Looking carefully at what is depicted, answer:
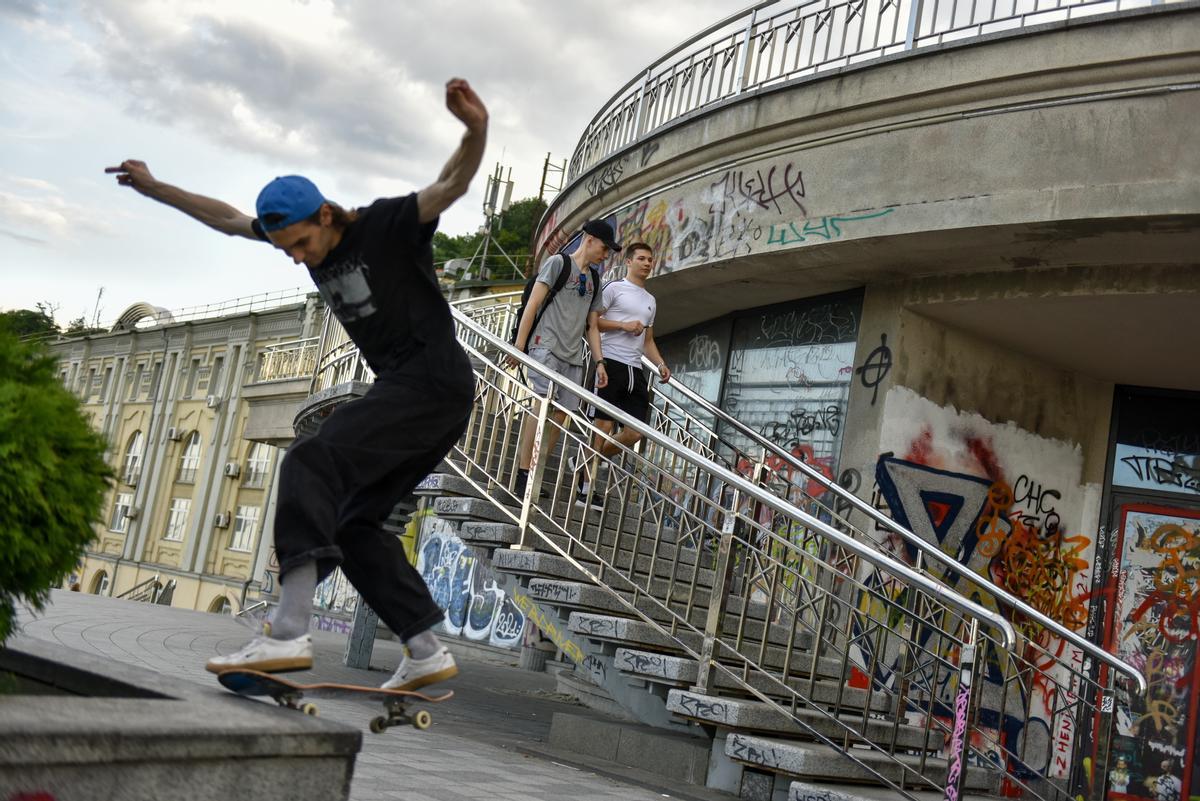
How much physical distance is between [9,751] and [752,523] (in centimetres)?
451

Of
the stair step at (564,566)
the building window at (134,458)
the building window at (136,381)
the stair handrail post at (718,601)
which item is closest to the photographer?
the stair handrail post at (718,601)

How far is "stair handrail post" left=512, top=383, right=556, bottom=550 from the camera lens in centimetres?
761

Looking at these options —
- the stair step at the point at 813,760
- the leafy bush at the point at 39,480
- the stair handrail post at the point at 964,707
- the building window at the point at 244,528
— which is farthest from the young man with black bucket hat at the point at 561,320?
the building window at the point at 244,528

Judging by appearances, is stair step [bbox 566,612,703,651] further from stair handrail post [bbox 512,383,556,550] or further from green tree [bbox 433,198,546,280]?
green tree [bbox 433,198,546,280]

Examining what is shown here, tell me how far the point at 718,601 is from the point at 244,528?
3430 cm

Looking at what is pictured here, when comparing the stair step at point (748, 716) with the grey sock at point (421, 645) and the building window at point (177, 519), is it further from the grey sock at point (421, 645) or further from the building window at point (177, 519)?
the building window at point (177, 519)

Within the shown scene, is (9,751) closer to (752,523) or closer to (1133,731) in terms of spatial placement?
(752,523)

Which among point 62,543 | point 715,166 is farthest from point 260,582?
point 62,543

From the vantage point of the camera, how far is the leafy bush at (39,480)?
9.40 ft

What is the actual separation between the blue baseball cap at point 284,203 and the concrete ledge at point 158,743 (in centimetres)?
149

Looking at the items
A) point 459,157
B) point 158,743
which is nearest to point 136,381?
point 459,157

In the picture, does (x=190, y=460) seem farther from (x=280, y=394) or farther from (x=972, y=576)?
(x=972, y=576)

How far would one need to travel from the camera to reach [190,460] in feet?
142

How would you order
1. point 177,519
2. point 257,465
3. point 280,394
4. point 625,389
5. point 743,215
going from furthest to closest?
point 177,519
point 257,465
point 280,394
point 743,215
point 625,389
